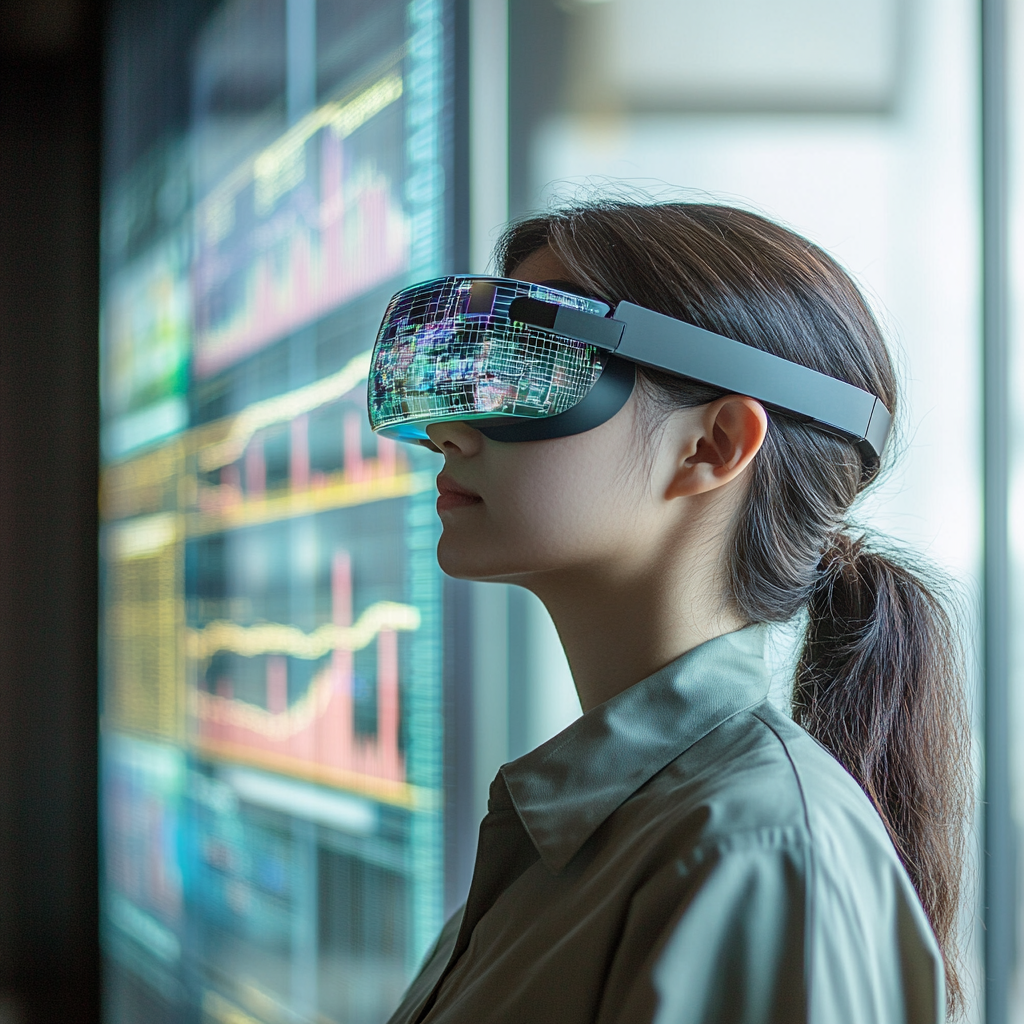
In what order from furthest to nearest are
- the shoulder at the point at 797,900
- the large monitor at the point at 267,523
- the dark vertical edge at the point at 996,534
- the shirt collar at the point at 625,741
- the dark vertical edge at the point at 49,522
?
the dark vertical edge at the point at 49,522, the large monitor at the point at 267,523, the dark vertical edge at the point at 996,534, the shirt collar at the point at 625,741, the shoulder at the point at 797,900

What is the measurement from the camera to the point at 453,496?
0.80 metres

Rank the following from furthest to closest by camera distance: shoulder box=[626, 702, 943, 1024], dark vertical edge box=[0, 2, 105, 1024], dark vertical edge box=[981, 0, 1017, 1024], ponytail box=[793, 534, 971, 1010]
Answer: dark vertical edge box=[0, 2, 105, 1024] < dark vertical edge box=[981, 0, 1017, 1024] < ponytail box=[793, 534, 971, 1010] < shoulder box=[626, 702, 943, 1024]

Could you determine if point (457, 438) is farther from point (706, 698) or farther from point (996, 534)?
point (996, 534)

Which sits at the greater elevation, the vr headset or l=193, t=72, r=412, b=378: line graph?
l=193, t=72, r=412, b=378: line graph

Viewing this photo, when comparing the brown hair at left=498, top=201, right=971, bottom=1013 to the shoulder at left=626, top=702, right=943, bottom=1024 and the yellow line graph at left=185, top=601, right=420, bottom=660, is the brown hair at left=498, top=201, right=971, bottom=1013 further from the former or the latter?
the yellow line graph at left=185, top=601, right=420, bottom=660

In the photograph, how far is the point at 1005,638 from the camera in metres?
1.14

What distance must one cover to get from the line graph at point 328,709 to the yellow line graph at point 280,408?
0.98ft

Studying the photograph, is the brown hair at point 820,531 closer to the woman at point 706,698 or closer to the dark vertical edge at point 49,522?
the woman at point 706,698

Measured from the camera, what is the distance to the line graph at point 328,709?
165cm

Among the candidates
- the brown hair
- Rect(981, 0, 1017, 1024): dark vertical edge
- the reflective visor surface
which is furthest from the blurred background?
the reflective visor surface

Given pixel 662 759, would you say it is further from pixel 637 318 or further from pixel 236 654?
pixel 236 654

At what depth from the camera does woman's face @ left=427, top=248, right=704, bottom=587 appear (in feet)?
2.44

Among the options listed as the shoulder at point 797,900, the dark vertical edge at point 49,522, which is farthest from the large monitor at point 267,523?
the shoulder at point 797,900

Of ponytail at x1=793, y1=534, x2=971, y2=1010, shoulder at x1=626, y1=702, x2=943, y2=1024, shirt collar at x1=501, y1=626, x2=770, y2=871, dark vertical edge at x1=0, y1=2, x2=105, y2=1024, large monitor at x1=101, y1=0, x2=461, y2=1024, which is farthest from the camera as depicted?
dark vertical edge at x1=0, y1=2, x2=105, y2=1024
